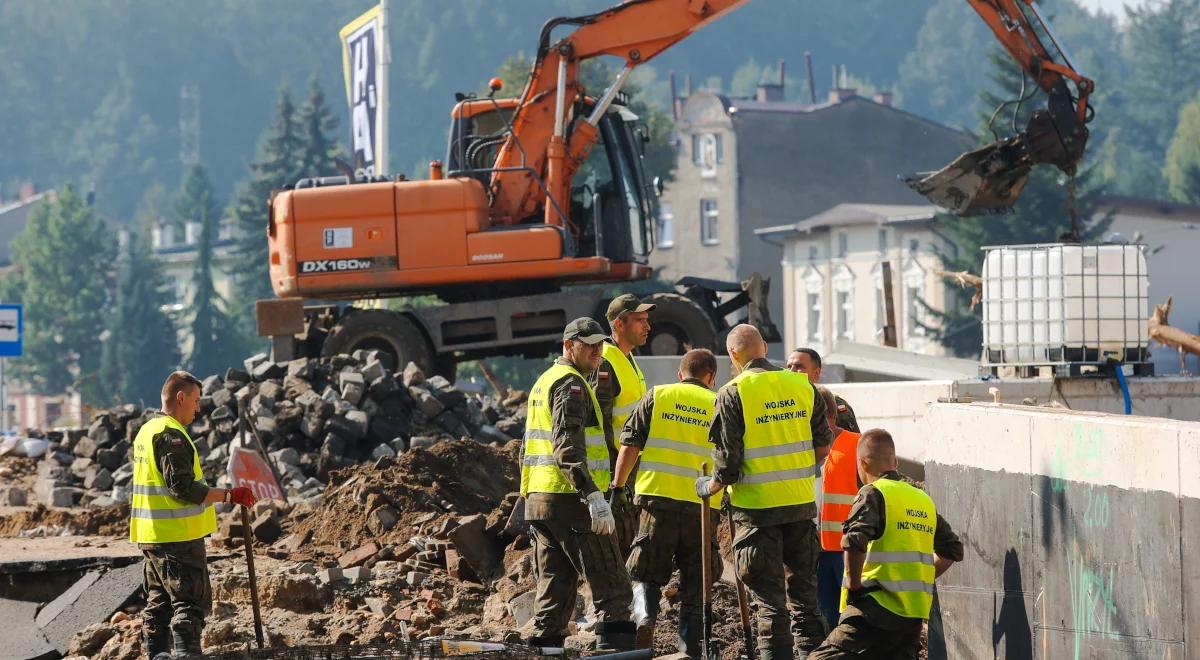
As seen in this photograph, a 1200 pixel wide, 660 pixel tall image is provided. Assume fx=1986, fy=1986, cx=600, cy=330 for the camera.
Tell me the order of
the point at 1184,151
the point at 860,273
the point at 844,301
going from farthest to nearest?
the point at 1184,151
the point at 844,301
the point at 860,273

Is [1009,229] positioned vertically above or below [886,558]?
above

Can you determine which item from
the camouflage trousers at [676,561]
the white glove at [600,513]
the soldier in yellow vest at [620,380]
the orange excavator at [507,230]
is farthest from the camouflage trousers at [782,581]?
the orange excavator at [507,230]

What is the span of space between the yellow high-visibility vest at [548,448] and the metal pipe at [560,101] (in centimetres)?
1153

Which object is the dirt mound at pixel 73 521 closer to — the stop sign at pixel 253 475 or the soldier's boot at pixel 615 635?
the stop sign at pixel 253 475

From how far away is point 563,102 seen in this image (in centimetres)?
2177

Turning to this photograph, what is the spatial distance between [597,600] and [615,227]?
481 inches

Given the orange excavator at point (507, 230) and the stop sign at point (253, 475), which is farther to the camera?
the orange excavator at point (507, 230)

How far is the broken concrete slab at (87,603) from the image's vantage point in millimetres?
12985

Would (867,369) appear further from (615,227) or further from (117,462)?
(117,462)

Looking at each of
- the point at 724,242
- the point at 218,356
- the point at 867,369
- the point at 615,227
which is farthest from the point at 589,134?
the point at 218,356

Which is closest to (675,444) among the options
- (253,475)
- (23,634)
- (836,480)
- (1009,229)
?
(836,480)

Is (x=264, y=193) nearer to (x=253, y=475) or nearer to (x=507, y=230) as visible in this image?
(x=507, y=230)

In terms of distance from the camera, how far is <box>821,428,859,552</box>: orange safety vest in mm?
10094

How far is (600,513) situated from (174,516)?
239 centimetres
